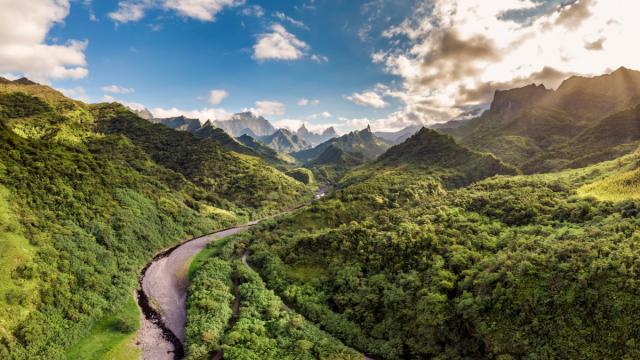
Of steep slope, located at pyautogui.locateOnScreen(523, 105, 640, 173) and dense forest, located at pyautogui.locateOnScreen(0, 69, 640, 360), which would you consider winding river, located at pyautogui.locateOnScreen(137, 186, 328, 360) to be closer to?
dense forest, located at pyautogui.locateOnScreen(0, 69, 640, 360)

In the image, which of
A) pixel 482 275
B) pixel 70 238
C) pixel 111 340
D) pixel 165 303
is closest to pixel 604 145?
pixel 482 275

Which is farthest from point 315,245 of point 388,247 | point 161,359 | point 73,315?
point 73,315

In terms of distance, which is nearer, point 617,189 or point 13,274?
point 13,274

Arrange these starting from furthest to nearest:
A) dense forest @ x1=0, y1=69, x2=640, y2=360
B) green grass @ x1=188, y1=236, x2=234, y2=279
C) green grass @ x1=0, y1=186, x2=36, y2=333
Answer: green grass @ x1=188, y1=236, x2=234, y2=279 < green grass @ x1=0, y1=186, x2=36, y2=333 < dense forest @ x1=0, y1=69, x2=640, y2=360

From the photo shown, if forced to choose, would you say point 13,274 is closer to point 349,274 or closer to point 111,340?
point 111,340

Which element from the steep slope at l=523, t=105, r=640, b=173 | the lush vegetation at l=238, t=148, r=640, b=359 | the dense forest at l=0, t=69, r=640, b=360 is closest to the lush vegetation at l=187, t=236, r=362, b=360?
the dense forest at l=0, t=69, r=640, b=360

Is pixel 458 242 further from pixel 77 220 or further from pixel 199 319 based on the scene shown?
pixel 77 220
